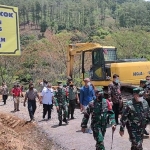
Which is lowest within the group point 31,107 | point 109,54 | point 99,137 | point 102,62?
point 31,107

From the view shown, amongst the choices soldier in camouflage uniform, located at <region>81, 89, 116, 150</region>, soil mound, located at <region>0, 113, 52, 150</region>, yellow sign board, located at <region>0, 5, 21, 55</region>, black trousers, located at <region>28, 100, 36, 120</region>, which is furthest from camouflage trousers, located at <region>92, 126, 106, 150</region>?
black trousers, located at <region>28, 100, 36, 120</region>

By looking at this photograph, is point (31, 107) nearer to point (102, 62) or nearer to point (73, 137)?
point (73, 137)

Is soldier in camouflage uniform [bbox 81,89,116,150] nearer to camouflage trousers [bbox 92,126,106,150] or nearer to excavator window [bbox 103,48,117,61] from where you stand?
camouflage trousers [bbox 92,126,106,150]

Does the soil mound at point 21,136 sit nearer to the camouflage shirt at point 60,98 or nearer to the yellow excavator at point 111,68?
the camouflage shirt at point 60,98

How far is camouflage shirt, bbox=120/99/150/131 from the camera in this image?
225 inches

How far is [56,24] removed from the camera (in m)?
109

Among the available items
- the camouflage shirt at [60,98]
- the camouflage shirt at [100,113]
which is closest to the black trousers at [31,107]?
the camouflage shirt at [60,98]

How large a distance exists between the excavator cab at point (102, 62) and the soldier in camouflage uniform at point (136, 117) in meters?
9.11

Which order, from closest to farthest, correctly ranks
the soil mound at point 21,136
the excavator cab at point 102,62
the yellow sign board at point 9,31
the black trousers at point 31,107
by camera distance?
the yellow sign board at point 9,31 < the soil mound at point 21,136 < the black trousers at point 31,107 < the excavator cab at point 102,62

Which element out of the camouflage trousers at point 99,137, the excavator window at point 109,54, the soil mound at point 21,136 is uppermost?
the excavator window at point 109,54

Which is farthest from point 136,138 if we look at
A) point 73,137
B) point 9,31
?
point 73,137

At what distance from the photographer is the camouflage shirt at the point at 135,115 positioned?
18.8ft

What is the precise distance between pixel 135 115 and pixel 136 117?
0.14 ft

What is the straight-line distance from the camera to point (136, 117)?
5.73 metres
